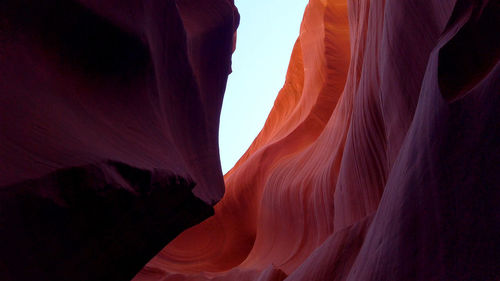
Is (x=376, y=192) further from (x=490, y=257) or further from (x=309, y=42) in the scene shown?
(x=309, y=42)

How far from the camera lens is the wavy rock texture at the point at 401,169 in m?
1.10

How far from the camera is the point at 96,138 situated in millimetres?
1752

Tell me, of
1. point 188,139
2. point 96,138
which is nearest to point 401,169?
point 96,138

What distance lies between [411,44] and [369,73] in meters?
0.67

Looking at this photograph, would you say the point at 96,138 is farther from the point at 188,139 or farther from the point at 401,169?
the point at 401,169

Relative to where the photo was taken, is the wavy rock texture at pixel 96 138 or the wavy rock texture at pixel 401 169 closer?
the wavy rock texture at pixel 401 169

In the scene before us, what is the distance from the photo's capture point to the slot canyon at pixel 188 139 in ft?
3.80

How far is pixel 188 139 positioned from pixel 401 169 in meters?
1.36

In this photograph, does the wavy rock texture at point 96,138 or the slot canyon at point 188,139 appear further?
the wavy rock texture at point 96,138

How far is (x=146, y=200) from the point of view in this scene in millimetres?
1843

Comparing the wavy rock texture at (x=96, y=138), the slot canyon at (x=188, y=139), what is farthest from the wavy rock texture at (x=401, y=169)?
the wavy rock texture at (x=96, y=138)

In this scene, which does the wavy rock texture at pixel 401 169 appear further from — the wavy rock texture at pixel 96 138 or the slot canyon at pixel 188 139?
the wavy rock texture at pixel 96 138

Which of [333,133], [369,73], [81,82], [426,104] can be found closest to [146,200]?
[81,82]

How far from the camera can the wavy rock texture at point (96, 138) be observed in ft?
4.82
